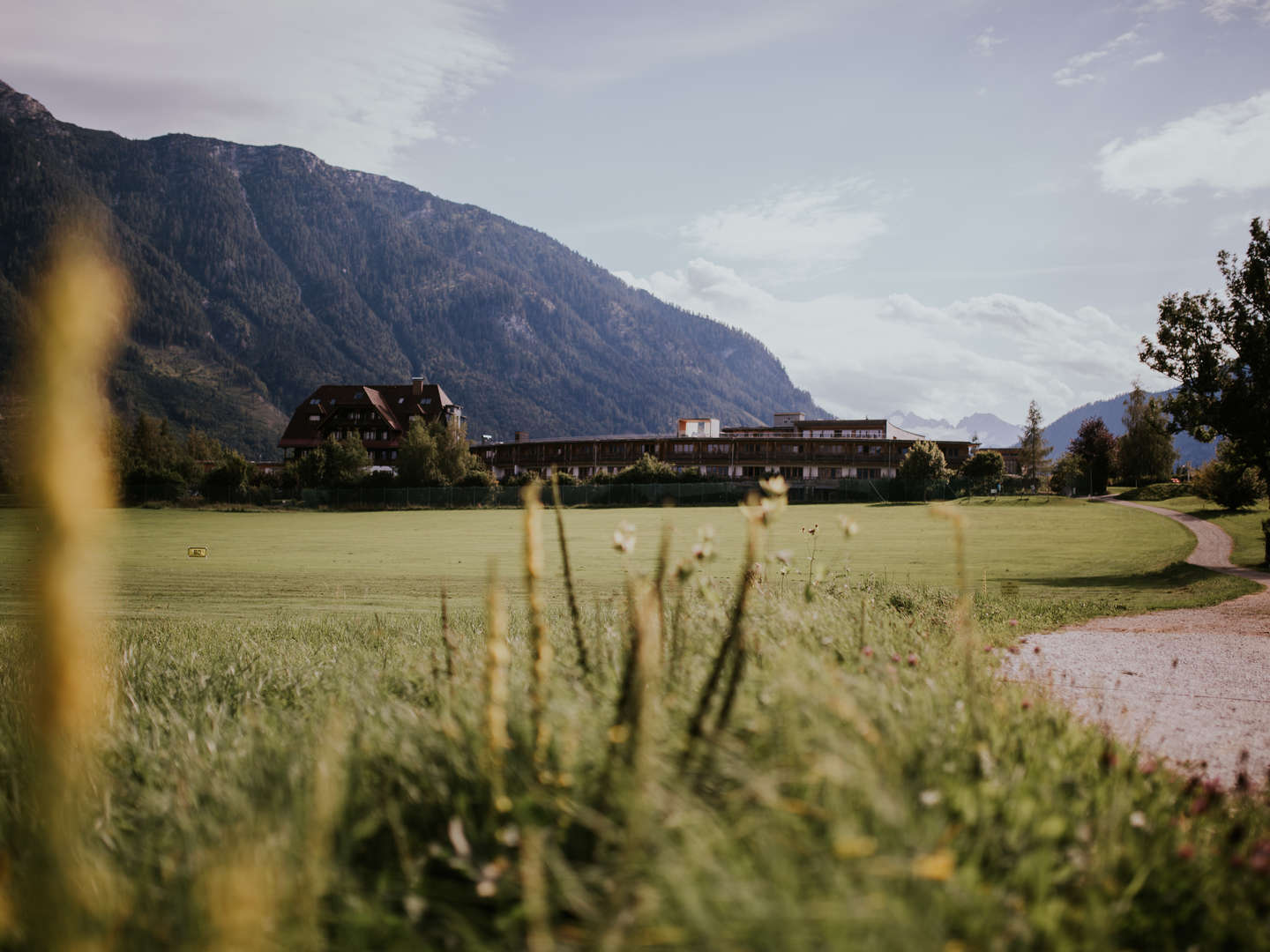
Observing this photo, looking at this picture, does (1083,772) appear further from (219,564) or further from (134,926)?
(219,564)

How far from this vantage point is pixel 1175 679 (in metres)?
7.38

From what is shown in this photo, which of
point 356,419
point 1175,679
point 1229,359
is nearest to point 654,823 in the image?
point 1175,679

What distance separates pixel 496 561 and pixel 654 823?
1.03 metres

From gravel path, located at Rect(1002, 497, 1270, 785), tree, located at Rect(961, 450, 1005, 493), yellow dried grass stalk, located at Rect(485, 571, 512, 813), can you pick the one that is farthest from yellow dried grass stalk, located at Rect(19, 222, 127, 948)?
tree, located at Rect(961, 450, 1005, 493)

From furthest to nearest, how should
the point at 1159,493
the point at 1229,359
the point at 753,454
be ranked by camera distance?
the point at 753,454, the point at 1159,493, the point at 1229,359

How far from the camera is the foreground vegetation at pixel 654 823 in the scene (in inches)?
78.4

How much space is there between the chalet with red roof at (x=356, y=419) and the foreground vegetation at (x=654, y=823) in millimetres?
112340

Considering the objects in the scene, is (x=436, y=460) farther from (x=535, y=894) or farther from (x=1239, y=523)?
(x=535, y=894)

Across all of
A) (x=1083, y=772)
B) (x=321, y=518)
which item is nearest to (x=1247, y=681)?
(x=1083, y=772)

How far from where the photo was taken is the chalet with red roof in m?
117

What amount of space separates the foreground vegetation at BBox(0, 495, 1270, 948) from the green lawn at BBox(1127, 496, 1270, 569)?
2240cm

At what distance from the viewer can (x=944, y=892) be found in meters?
2.07

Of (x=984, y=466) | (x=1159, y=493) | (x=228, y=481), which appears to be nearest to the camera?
(x=1159, y=493)

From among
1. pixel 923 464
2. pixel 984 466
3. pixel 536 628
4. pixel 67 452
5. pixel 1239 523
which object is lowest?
pixel 1239 523
